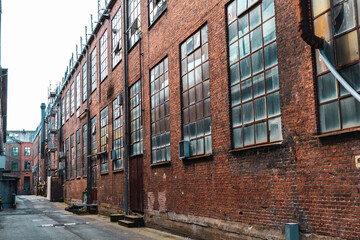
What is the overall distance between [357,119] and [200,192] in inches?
227

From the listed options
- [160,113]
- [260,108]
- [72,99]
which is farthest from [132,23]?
[72,99]

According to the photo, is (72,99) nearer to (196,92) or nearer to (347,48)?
(196,92)

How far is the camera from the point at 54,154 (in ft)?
152

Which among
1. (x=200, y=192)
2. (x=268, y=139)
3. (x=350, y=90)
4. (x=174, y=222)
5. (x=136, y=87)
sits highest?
(x=136, y=87)

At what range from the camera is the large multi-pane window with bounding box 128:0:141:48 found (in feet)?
56.6

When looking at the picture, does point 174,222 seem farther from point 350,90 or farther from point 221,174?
point 350,90

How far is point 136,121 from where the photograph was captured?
1736cm

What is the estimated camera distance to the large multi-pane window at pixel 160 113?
1398 cm

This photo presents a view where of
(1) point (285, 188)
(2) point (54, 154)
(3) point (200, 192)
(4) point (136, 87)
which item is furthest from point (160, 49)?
(2) point (54, 154)

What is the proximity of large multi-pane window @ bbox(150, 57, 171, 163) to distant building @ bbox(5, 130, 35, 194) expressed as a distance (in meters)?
73.3

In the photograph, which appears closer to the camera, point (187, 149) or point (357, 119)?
point (357, 119)

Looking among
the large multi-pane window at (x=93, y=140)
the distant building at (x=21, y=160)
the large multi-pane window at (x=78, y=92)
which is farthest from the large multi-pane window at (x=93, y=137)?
the distant building at (x=21, y=160)

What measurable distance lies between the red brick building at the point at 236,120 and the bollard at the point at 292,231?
13cm

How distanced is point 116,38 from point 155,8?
594cm
